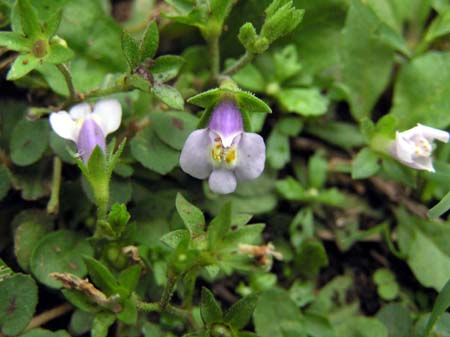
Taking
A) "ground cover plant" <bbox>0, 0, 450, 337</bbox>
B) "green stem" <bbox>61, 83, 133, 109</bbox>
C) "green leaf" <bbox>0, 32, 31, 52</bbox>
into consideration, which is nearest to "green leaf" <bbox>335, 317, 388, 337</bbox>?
"ground cover plant" <bbox>0, 0, 450, 337</bbox>

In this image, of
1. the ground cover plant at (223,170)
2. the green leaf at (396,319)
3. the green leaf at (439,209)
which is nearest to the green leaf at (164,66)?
the ground cover plant at (223,170)

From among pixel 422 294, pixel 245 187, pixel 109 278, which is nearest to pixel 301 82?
pixel 245 187

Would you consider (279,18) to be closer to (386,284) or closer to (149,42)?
(149,42)

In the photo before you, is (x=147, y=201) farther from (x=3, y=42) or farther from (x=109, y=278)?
(x=3, y=42)

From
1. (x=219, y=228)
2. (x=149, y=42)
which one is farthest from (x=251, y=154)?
(x=149, y=42)

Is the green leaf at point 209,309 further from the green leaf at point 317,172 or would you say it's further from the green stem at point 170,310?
the green leaf at point 317,172

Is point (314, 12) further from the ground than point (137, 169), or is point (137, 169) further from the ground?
point (314, 12)

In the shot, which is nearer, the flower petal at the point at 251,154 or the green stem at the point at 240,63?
the flower petal at the point at 251,154

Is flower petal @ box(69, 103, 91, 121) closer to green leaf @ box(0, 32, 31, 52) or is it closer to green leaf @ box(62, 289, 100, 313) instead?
green leaf @ box(0, 32, 31, 52)
